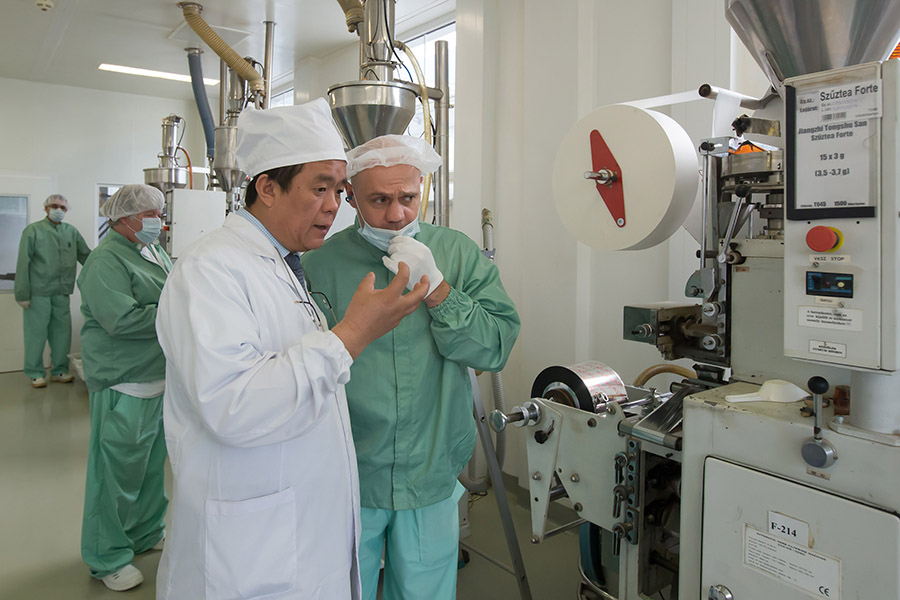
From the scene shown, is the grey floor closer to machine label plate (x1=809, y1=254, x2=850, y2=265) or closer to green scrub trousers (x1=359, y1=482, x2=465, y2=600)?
green scrub trousers (x1=359, y1=482, x2=465, y2=600)

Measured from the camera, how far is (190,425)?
1003 millimetres

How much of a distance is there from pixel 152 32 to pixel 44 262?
2147mm

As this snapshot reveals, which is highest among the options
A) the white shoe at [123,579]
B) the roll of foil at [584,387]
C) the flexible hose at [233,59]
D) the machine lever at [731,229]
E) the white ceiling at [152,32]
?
the white ceiling at [152,32]

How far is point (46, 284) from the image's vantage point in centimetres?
491

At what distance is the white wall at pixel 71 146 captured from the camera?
5.48 meters

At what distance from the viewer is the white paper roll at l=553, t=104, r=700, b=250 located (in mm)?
1210

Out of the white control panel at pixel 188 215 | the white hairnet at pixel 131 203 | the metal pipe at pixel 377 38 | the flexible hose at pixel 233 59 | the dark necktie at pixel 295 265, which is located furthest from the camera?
the white control panel at pixel 188 215

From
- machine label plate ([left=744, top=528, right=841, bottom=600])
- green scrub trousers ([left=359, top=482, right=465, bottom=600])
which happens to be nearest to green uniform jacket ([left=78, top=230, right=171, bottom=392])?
green scrub trousers ([left=359, top=482, right=465, bottom=600])

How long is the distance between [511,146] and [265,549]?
211cm

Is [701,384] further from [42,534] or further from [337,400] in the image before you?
[42,534]

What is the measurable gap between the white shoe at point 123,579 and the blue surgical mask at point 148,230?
124 cm

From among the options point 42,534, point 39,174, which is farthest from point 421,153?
point 39,174

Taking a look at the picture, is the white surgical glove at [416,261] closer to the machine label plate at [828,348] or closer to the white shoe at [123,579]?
the machine label plate at [828,348]

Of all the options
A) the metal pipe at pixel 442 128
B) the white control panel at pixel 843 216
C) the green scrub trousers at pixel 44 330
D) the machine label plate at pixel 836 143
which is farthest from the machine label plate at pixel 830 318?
the green scrub trousers at pixel 44 330
